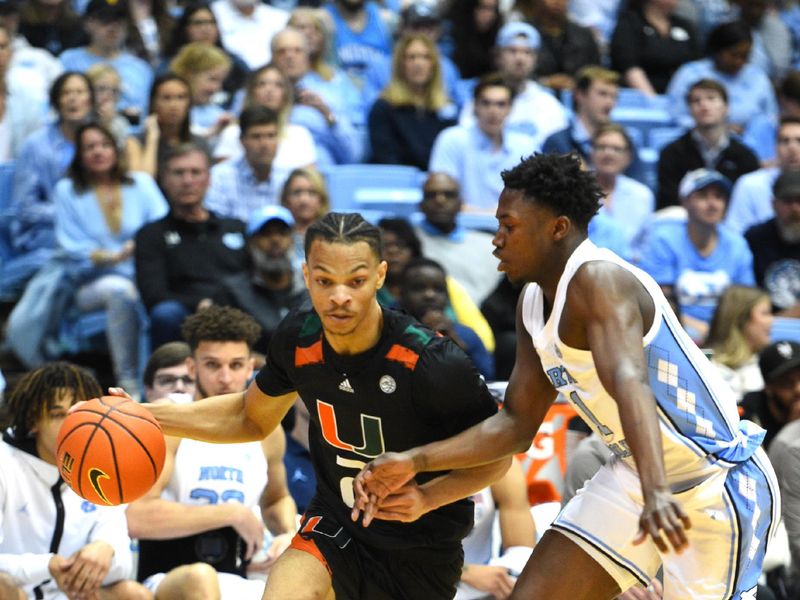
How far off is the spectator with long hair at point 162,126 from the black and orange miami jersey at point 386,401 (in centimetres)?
497

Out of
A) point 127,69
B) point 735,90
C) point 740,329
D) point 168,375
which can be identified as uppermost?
point 735,90

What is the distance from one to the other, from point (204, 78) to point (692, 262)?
Answer: 3962 mm

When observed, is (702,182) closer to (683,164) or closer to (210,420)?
(683,164)

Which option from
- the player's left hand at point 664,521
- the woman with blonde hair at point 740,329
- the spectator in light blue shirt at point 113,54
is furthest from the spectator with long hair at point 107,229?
the player's left hand at point 664,521

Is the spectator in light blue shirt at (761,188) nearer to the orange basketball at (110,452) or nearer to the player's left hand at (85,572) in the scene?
the player's left hand at (85,572)

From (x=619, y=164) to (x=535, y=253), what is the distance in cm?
577

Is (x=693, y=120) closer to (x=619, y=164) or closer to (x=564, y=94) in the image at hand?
(x=564, y=94)

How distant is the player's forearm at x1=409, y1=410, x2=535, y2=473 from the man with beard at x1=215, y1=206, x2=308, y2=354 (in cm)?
369

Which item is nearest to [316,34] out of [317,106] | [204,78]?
[317,106]

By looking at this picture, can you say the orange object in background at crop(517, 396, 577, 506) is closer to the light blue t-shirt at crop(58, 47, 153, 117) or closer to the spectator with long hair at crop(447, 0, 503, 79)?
the light blue t-shirt at crop(58, 47, 153, 117)

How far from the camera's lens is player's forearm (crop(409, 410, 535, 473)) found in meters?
4.50

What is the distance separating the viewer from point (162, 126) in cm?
973

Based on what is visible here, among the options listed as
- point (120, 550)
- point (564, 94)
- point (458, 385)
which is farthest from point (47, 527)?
point (564, 94)

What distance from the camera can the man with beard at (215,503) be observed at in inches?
238
